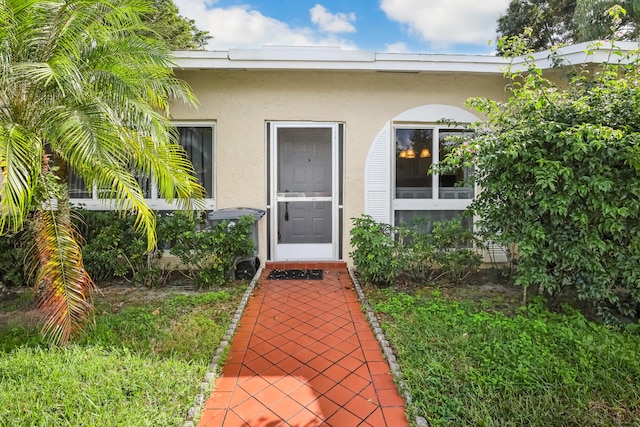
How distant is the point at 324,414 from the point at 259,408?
1.55ft

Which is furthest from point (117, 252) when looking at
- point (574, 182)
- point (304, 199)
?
point (574, 182)

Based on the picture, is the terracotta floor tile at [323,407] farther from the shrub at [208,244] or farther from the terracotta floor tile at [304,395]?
the shrub at [208,244]

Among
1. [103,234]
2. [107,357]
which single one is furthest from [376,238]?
[103,234]

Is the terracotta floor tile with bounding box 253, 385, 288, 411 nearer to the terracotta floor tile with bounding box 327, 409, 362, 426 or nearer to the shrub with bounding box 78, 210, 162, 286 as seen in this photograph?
the terracotta floor tile with bounding box 327, 409, 362, 426

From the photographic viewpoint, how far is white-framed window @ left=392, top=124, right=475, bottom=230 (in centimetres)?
660

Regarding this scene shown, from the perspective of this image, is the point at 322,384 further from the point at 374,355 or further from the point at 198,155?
the point at 198,155

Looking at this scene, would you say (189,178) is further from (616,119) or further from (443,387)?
(616,119)

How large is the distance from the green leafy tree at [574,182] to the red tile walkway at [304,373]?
2430 mm

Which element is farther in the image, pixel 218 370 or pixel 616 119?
pixel 616 119

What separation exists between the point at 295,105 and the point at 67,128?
4085 millimetres

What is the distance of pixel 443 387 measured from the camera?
2.70m

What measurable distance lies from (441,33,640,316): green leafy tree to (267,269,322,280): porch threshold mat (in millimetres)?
2920

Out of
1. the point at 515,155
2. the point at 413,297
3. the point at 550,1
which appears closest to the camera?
the point at 515,155

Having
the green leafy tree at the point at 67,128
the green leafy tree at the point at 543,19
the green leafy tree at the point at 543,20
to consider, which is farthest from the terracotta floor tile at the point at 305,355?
the green leafy tree at the point at 543,19
